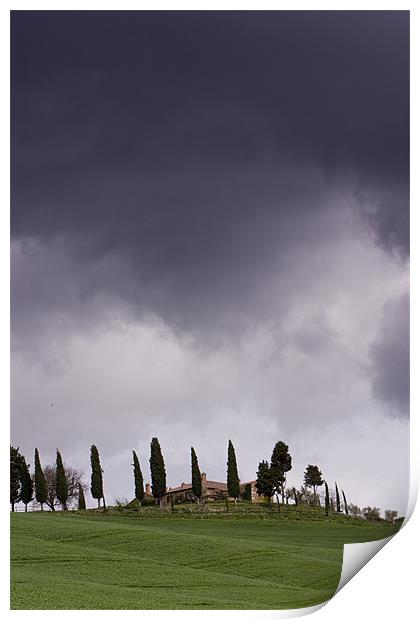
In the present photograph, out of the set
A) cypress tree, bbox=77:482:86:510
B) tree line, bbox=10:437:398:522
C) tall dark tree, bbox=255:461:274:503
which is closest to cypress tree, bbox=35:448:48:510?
tree line, bbox=10:437:398:522

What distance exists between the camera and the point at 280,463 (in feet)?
25.2

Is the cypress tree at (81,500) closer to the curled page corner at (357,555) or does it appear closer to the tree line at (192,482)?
the tree line at (192,482)

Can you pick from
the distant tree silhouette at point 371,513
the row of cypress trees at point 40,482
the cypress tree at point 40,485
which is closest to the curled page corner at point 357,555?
the distant tree silhouette at point 371,513

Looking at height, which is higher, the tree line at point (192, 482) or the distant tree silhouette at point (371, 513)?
the tree line at point (192, 482)

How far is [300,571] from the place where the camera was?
25.1 feet

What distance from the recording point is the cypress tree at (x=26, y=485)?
795cm

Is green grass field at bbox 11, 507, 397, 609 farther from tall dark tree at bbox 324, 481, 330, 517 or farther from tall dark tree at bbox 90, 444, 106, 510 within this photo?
tall dark tree at bbox 90, 444, 106, 510

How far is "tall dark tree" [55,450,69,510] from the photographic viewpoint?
789 cm

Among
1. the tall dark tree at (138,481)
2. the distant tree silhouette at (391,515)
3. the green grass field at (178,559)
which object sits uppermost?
the tall dark tree at (138,481)

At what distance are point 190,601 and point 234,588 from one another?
39cm

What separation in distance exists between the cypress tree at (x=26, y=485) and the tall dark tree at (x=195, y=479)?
1.39 meters

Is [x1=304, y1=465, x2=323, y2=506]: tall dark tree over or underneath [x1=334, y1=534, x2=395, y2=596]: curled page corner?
over

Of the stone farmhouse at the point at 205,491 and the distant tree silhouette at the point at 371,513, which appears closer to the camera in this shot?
the distant tree silhouette at the point at 371,513

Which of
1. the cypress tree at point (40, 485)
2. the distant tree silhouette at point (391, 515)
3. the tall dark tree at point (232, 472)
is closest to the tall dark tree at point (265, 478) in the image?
the tall dark tree at point (232, 472)
